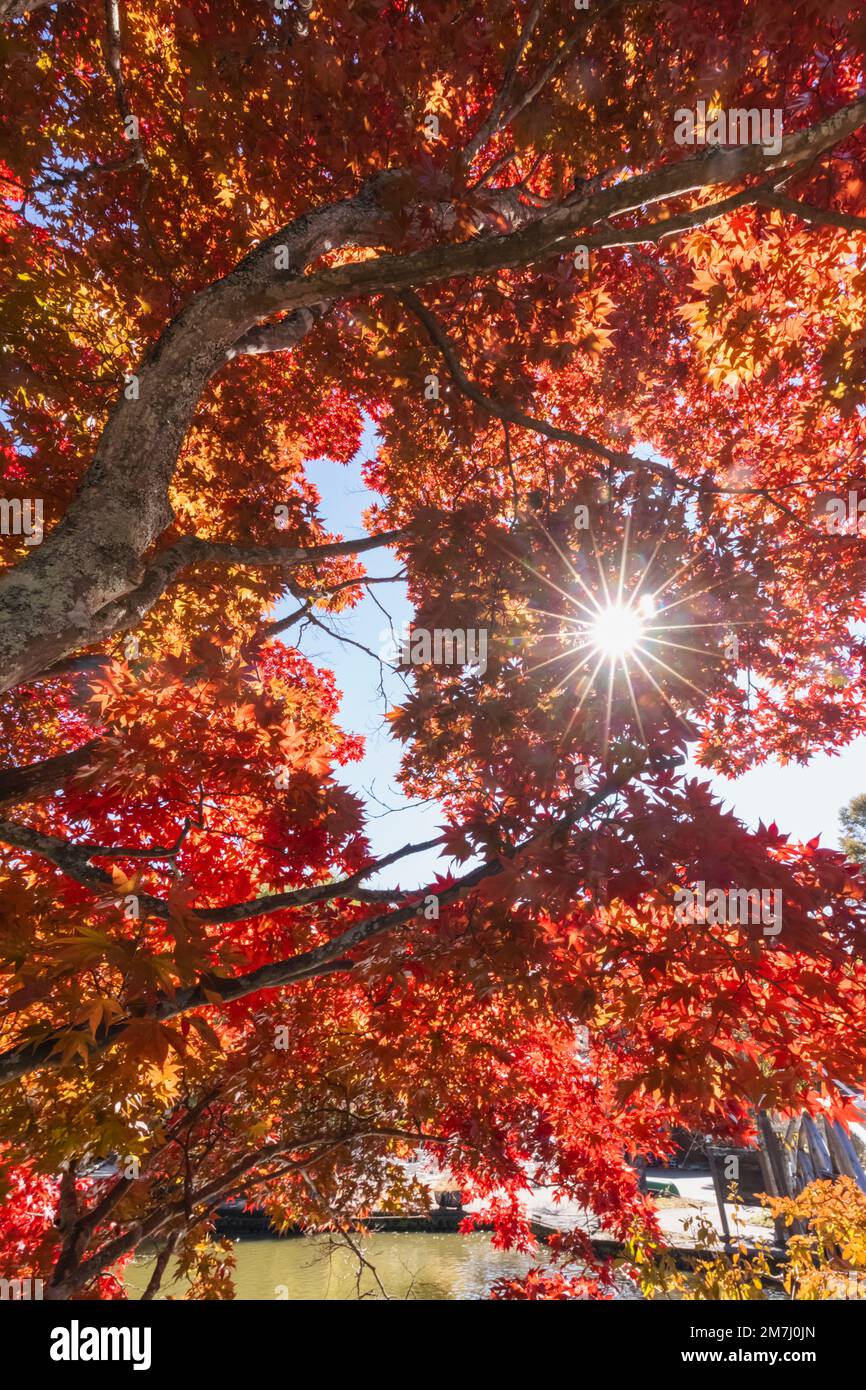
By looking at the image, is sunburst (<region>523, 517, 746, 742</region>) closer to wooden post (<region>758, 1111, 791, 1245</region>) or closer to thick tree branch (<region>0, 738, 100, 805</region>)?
thick tree branch (<region>0, 738, 100, 805</region>)

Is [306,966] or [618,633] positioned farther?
[618,633]

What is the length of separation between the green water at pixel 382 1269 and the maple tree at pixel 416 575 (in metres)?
9.57

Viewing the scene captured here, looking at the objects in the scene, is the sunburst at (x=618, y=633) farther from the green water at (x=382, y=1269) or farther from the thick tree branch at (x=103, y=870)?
the green water at (x=382, y=1269)

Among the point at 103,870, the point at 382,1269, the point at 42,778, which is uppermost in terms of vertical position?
the point at 42,778

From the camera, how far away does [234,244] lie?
19.3 feet

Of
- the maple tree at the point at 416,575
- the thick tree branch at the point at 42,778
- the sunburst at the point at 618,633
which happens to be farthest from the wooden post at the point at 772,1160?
the thick tree branch at the point at 42,778

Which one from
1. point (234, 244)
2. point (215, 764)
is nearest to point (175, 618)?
point (215, 764)

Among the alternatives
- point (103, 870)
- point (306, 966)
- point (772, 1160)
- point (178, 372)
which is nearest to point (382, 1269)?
point (772, 1160)

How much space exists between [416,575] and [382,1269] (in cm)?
1850

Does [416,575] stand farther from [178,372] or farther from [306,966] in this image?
[306,966]

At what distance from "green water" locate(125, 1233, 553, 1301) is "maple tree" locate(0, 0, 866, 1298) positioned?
9.57m

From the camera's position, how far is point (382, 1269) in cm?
1470
